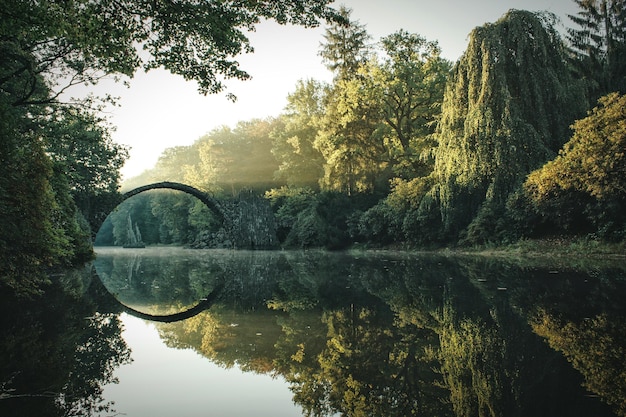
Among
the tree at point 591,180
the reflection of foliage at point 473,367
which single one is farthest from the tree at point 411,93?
the reflection of foliage at point 473,367

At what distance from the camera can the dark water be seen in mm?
2643

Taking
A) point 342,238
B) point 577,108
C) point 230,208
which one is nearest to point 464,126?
point 577,108

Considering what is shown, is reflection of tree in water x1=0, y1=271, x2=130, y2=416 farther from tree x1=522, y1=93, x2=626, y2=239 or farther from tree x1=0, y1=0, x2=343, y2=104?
tree x1=522, y1=93, x2=626, y2=239

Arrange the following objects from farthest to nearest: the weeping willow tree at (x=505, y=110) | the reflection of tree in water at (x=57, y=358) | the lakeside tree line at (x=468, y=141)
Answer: the weeping willow tree at (x=505, y=110), the lakeside tree line at (x=468, y=141), the reflection of tree in water at (x=57, y=358)

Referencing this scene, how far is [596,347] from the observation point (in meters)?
3.54

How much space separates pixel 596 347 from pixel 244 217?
33696 mm

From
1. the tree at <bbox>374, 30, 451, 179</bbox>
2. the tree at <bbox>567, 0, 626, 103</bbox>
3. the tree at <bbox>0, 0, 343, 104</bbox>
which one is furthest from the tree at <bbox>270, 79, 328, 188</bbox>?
the tree at <bbox>0, 0, 343, 104</bbox>

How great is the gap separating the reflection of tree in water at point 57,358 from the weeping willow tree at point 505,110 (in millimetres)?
15795

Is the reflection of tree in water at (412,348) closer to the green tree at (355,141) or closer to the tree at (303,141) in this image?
the green tree at (355,141)

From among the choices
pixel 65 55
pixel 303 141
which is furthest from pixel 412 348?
pixel 303 141

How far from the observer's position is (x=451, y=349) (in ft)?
12.3

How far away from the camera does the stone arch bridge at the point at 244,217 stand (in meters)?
34.4

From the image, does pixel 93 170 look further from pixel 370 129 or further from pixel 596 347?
pixel 596 347

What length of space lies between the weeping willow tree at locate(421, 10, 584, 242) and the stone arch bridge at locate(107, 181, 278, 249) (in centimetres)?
1771
